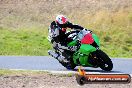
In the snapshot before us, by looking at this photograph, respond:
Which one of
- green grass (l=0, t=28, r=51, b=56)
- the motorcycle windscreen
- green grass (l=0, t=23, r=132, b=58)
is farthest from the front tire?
green grass (l=0, t=23, r=132, b=58)

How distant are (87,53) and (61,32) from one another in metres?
0.99

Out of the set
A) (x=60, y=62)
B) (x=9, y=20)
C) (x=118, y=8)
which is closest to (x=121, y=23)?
(x=118, y=8)

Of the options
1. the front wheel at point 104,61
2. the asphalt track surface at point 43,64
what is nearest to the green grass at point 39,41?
the asphalt track surface at point 43,64

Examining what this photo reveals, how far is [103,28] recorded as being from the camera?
28.2m

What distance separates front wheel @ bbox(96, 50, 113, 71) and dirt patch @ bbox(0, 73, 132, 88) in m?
1.58

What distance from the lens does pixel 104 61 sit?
483 inches

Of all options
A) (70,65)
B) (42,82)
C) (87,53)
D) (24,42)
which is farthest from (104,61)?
(24,42)

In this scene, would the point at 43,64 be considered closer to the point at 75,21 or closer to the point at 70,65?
the point at 70,65

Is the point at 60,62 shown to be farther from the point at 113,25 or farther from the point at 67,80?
the point at 113,25

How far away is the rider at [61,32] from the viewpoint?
12.6 metres

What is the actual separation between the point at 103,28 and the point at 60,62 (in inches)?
601

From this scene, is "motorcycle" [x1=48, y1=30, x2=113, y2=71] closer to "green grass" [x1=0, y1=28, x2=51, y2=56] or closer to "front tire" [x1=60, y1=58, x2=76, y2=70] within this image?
"front tire" [x1=60, y1=58, x2=76, y2=70]

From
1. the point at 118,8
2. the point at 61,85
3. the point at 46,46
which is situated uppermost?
the point at 118,8

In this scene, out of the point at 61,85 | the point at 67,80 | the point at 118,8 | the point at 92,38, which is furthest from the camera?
the point at 118,8
